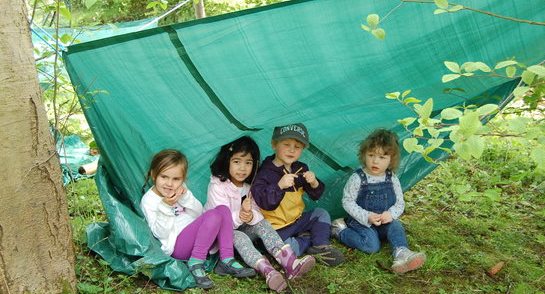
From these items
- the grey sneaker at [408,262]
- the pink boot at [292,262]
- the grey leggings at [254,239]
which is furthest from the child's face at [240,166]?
the grey sneaker at [408,262]

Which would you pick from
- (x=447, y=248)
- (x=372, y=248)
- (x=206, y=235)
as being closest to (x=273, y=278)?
(x=206, y=235)

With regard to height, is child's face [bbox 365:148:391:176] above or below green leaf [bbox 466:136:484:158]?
below

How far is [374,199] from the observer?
9.95ft

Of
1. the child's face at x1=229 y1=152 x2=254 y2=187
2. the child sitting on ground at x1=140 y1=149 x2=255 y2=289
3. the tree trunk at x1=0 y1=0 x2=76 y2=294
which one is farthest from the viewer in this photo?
the child's face at x1=229 y1=152 x2=254 y2=187

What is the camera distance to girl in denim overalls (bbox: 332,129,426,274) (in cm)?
294

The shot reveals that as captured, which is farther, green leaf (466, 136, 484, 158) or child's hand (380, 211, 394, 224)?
child's hand (380, 211, 394, 224)

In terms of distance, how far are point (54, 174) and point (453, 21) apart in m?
1.85

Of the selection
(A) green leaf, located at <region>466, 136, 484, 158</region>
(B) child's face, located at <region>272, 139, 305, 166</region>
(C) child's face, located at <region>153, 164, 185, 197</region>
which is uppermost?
(A) green leaf, located at <region>466, 136, 484, 158</region>

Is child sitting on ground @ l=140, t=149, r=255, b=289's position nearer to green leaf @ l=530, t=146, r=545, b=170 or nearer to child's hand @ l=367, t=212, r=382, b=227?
child's hand @ l=367, t=212, r=382, b=227

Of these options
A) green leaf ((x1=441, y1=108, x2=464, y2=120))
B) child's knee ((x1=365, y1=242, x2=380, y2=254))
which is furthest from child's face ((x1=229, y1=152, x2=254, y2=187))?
green leaf ((x1=441, y1=108, x2=464, y2=120))

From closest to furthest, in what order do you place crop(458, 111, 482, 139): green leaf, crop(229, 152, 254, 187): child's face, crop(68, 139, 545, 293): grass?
crop(458, 111, 482, 139): green leaf
crop(68, 139, 545, 293): grass
crop(229, 152, 254, 187): child's face

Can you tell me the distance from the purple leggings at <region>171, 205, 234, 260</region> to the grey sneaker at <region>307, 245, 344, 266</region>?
1.56 feet

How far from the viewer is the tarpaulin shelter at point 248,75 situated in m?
2.25

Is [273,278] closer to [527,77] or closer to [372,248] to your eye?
[372,248]
